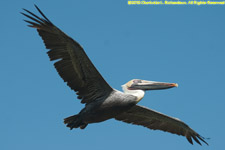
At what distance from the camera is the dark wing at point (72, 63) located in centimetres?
1048

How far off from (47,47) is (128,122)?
13.2 feet

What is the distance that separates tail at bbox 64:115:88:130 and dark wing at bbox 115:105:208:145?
1.94 metres

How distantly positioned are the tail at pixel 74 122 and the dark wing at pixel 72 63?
51 centimetres

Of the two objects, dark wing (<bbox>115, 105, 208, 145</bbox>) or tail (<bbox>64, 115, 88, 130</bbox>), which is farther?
dark wing (<bbox>115, 105, 208, 145</bbox>)

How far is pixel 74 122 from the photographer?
1134 centimetres

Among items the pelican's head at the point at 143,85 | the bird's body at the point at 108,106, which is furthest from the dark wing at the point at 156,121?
the bird's body at the point at 108,106

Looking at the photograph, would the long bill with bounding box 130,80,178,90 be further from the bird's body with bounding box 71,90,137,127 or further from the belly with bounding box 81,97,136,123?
the belly with bounding box 81,97,136,123

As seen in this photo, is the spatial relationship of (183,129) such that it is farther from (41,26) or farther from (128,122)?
(41,26)

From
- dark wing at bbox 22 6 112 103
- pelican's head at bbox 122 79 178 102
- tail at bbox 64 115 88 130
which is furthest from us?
pelican's head at bbox 122 79 178 102

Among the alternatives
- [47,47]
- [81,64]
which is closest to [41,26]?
[47,47]

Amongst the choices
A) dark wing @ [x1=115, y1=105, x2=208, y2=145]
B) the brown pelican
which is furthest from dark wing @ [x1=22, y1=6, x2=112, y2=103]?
dark wing @ [x1=115, y1=105, x2=208, y2=145]

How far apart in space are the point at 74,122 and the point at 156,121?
3273 mm

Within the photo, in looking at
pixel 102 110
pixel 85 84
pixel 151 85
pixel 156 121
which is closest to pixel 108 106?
pixel 102 110

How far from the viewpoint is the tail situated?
11.3 metres
